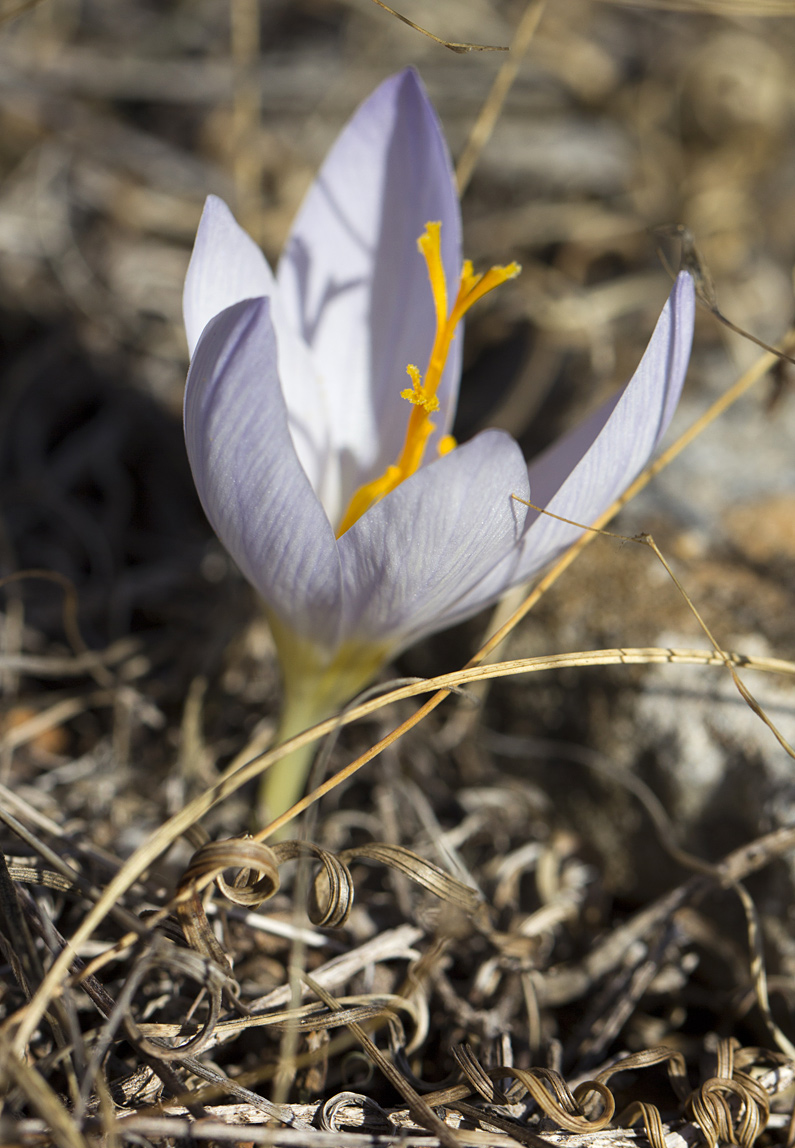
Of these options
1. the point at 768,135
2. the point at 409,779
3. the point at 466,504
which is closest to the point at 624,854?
the point at 409,779

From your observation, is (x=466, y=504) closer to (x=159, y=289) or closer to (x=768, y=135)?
(x=159, y=289)

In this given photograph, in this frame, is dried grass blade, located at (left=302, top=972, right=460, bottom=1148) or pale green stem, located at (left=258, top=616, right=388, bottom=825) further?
pale green stem, located at (left=258, top=616, right=388, bottom=825)

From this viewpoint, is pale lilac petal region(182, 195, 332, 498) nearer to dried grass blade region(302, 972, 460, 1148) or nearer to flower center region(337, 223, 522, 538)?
flower center region(337, 223, 522, 538)

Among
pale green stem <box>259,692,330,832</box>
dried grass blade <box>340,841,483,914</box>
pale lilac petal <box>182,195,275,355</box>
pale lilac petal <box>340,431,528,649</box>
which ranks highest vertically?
pale lilac petal <box>182,195,275,355</box>

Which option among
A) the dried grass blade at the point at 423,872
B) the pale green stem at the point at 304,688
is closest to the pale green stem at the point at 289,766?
the pale green stem at the point at 304,688

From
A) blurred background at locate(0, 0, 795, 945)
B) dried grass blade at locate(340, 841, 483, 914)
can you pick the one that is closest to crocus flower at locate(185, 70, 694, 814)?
dried grass blade at locate(340, 841, 483, 914)

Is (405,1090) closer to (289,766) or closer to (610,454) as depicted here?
(289,766)

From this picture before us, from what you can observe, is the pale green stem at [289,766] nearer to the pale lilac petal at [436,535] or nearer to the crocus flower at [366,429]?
the crocus flower at [366,429]

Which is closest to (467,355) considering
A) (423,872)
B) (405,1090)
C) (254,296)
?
(254,296)
